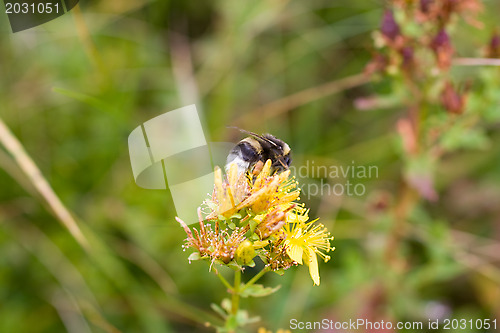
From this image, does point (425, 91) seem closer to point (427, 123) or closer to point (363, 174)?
point (427, 123)

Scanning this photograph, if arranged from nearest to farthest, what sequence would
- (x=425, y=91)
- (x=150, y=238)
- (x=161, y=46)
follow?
(x=425, y=91)
(x=150, y=238)
(x=161, y=46)

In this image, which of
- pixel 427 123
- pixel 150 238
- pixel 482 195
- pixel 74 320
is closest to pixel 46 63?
pixel 150 238

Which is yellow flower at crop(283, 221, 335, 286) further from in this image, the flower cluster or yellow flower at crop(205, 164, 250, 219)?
yellow flower at crop(205, 164, 250, 219)

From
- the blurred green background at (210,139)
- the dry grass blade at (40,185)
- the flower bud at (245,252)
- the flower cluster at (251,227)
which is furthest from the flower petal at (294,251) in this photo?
the dry grass blade at (40,185)

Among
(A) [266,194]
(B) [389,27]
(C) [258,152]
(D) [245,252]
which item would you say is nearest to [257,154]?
(C) [258,152]

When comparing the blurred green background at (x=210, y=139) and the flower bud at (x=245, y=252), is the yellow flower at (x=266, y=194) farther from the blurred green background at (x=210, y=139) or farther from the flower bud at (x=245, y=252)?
the blurred green background at (x=210, y=139)

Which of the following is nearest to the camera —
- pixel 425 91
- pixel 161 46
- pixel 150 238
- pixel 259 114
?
pixel 425 91

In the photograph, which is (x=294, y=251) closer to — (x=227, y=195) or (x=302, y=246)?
(x=302, y=246)
